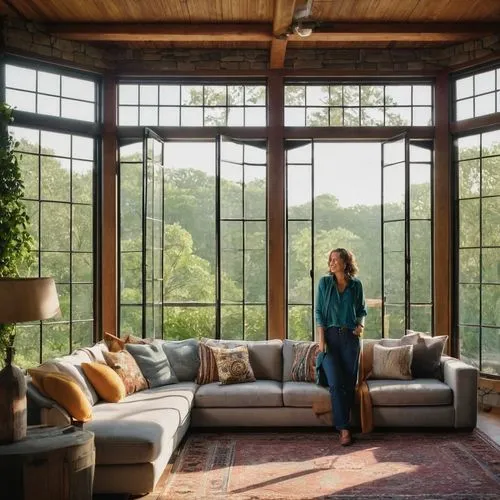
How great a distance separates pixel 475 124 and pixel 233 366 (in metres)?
3.57

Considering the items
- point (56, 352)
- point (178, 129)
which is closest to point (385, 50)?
point (178, 129)

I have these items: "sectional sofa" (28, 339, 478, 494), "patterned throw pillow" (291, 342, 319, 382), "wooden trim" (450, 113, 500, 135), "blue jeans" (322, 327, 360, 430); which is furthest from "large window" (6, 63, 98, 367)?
"wooden trim" (450, 113, 500, 135)

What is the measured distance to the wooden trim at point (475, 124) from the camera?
6633 millimetres

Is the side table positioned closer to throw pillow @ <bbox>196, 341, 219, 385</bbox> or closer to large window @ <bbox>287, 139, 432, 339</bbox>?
throw pillow @ <bbox>196, 341, 219, 385</bbox>

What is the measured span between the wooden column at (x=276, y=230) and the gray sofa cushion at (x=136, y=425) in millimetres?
1817

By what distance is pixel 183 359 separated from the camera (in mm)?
6250

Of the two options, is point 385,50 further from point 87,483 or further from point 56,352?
point 87,483

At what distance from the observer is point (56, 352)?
6465 millimetres

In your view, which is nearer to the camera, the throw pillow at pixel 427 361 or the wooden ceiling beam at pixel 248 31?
the throw pillow at pixel 427 361

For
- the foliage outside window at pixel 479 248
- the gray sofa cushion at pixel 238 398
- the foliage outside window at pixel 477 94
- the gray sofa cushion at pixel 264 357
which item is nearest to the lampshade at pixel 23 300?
the gray sofa cushion at pixel 238 398

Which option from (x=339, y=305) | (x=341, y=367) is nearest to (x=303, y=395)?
(x=341, y=367)

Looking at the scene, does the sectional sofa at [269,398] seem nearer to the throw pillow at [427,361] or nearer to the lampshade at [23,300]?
the throw pillow at [427,361]

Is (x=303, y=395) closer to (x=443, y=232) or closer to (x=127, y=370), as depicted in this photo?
(x=127, y=370)

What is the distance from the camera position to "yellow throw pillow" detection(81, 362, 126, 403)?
5.07 meters
